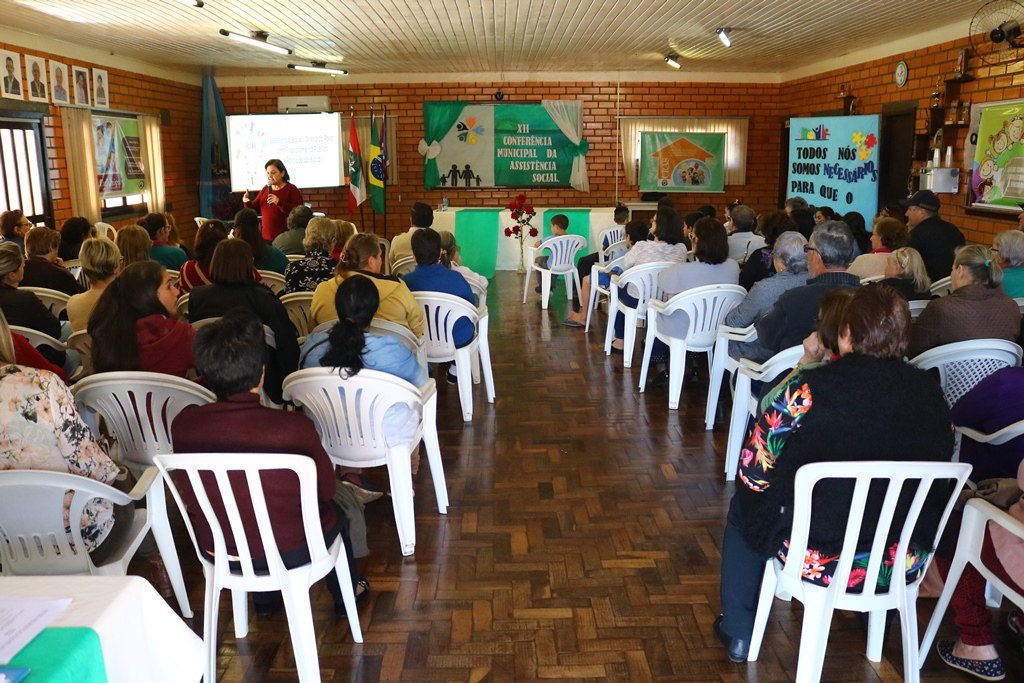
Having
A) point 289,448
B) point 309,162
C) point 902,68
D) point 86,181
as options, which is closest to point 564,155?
point 309,162

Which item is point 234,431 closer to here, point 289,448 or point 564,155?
point 289,448

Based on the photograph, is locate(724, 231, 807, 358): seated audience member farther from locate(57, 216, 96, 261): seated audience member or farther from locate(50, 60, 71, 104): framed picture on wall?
locate(50, 60, 71, 104): framed picture on wall

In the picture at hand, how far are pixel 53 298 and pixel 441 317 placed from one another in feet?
7.38

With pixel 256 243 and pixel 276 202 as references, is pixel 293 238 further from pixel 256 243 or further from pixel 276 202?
pixel 276 202

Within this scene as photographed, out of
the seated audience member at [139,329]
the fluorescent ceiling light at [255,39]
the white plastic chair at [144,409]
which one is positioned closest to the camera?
the white plastic chair at [144,409]

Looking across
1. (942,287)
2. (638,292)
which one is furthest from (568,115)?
(942,287)

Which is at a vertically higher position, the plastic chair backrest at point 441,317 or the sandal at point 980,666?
the plastic chair backrest at point 441,317

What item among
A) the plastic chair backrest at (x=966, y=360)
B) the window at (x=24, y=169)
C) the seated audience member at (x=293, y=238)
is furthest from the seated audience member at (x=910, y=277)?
the window at (x=24, y=169)

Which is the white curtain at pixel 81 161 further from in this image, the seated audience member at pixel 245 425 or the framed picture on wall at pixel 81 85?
the seated audience member at pixel 245 425

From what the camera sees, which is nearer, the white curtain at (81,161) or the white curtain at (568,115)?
the white curtain at (81,161)

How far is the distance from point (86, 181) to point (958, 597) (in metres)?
8.52

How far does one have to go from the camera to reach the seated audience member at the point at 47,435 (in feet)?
7.48

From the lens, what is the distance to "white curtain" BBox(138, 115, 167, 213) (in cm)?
984

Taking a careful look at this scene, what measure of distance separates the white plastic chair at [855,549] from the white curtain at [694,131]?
33.5 ft
